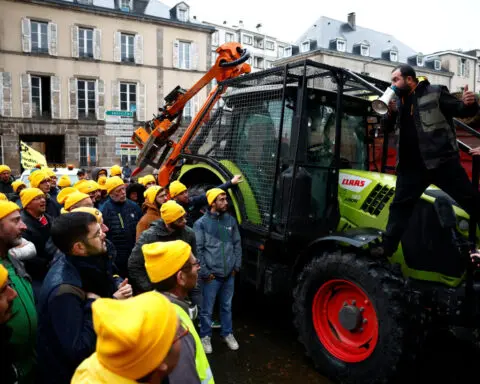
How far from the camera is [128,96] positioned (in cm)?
2552

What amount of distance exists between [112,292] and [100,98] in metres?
24.4

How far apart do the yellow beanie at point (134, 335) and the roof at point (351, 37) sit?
133ft

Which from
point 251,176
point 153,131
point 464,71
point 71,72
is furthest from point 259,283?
point 464,71

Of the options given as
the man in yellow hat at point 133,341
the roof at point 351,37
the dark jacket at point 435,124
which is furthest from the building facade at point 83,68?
the man in yellow hat at point 133,341

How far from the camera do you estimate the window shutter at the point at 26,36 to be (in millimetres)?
22703

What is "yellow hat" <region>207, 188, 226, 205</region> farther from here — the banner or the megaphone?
the banner

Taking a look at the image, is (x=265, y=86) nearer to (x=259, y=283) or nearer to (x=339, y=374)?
(x=259, y=283)

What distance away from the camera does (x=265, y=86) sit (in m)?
4.46

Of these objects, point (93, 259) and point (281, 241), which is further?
point (281, 241)

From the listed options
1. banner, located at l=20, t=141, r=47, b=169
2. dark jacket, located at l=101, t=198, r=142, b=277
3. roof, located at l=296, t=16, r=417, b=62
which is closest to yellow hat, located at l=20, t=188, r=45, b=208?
dark jacket, located at l=101, t=198, r=142, b=277

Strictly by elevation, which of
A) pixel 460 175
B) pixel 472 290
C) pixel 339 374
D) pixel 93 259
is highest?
pixel 460 175

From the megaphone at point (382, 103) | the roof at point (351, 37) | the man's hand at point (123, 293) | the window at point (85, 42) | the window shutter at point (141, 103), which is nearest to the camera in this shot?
the man's hand at point (123, 293)

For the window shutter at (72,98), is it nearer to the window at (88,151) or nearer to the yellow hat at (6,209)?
the window at (88,151)

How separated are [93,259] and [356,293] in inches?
90.5
